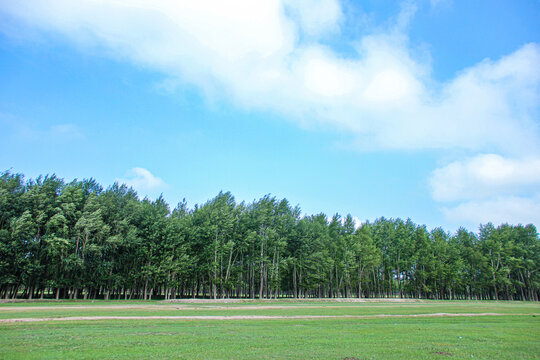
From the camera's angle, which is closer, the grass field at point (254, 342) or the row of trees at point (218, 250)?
the grass field at point (254, 342)

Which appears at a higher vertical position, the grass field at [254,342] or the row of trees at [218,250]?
the row of trees at [218,250]

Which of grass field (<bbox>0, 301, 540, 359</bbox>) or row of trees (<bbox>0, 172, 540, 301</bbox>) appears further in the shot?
row of trees (<bbox>0, 172, 540, 301</bbox>)

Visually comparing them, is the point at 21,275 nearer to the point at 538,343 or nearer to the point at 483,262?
the point at 538,343

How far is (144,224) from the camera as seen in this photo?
203 ft

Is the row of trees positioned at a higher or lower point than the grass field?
higher

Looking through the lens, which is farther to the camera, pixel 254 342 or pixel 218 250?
pixel 218 250

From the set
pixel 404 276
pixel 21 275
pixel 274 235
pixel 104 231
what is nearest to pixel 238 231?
pixel 274 235

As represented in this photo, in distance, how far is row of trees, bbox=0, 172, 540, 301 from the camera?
5241 centimetres

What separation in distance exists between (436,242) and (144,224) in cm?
8417

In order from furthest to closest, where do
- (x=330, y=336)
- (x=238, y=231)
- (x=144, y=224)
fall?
(x=238, y=231) < (x=144, y=224) < (x=330, y=336)

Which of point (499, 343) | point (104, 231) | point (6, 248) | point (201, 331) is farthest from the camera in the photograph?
point (104, 231)

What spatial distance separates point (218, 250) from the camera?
68.1m

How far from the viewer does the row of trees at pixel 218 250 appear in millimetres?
52406

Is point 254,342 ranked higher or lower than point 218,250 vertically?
lower
